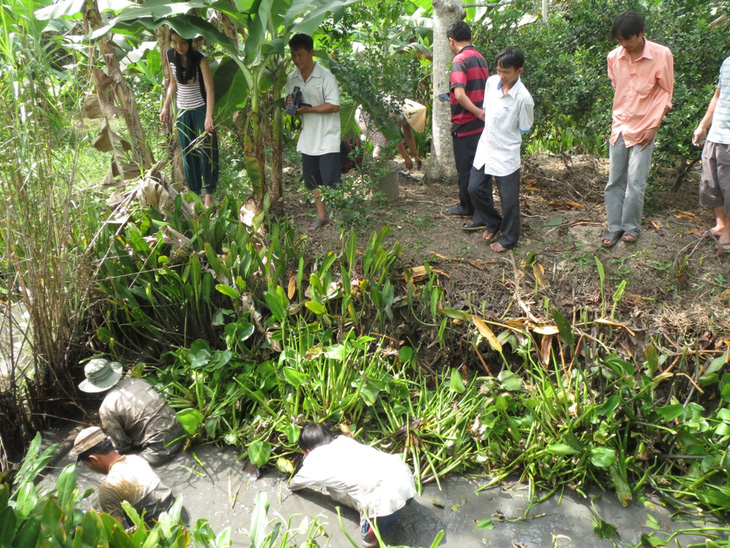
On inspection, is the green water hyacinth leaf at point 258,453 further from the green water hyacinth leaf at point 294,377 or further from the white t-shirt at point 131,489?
the white t-shirt at point 131,489

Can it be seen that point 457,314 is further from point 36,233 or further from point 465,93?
point 36,233

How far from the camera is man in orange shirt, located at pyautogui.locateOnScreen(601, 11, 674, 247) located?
407 cm

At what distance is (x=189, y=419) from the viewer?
3660 mm

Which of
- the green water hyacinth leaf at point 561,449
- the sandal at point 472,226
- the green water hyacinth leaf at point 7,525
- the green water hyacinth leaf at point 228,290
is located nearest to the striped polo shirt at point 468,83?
the sandal at point 472,226

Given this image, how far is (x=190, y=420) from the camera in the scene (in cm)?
366

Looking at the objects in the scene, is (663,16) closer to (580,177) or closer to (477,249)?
(580,177)

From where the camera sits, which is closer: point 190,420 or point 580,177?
point 190,420

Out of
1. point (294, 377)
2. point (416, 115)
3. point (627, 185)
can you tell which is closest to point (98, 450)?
point (294, 377)

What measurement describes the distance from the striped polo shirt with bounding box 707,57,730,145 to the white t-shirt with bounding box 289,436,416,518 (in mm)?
2963

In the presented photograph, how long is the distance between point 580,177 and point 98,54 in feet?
14.5

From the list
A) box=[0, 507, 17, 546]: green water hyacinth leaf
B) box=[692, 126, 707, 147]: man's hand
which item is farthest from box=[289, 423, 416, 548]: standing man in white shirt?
box=[692, 126, 707, 147]: man's hand

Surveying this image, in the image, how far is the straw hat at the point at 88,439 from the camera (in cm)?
329

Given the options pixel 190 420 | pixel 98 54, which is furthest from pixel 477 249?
pixel 98 54

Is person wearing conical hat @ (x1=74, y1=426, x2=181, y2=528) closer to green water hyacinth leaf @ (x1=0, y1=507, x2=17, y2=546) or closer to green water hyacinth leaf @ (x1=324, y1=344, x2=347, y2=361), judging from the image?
green water hyacinth leaf @ (x1=0, y1=507, x2=17, y2=546)
